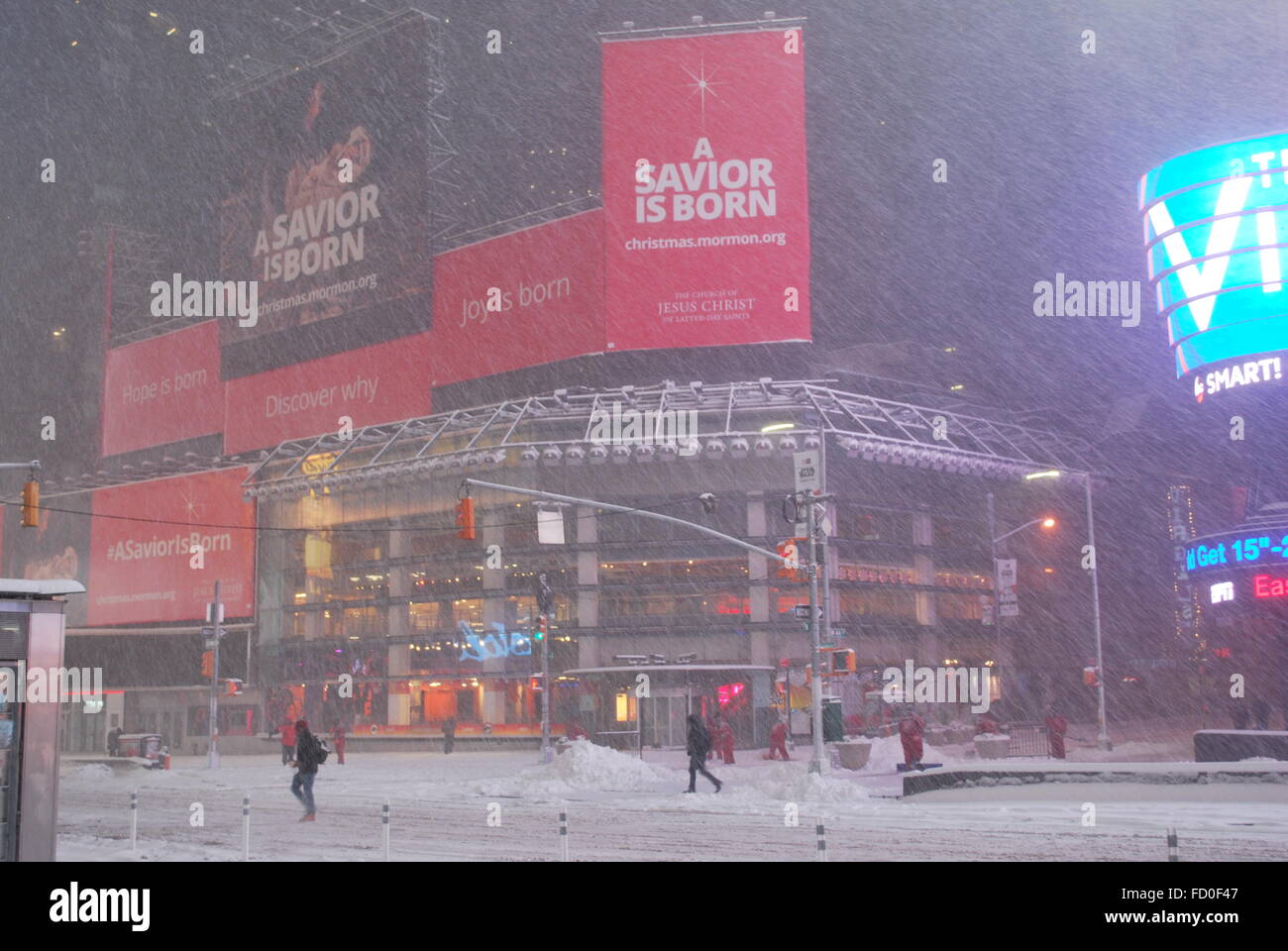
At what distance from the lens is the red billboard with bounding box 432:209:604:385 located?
5197cm

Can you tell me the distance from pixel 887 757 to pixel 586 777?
998 centimetres

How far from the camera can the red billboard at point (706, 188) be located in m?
47.4

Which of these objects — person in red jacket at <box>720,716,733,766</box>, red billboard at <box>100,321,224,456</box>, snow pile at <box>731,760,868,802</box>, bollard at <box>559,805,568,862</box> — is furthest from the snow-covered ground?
red billboard at <box>100,321,224,456</box>

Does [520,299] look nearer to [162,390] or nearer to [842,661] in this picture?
[842,661]

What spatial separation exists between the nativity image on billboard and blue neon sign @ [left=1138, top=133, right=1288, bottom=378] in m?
32.2

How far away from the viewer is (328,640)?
2744 inches

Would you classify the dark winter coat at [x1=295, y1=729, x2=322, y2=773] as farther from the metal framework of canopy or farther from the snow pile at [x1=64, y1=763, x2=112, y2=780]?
the metal framework of canopy

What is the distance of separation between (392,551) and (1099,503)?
45.3 meters

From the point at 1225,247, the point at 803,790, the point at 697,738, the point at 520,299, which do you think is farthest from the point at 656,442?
the point at 803,790

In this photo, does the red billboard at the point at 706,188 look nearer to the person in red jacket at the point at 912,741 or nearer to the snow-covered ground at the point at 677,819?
the snow-covered ground at the point at 677,819

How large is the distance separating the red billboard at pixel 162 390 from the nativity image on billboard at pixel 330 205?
548 centimetres

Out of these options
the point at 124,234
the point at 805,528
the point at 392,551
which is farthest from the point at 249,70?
the point at 805,528

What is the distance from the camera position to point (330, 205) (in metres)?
61.3
